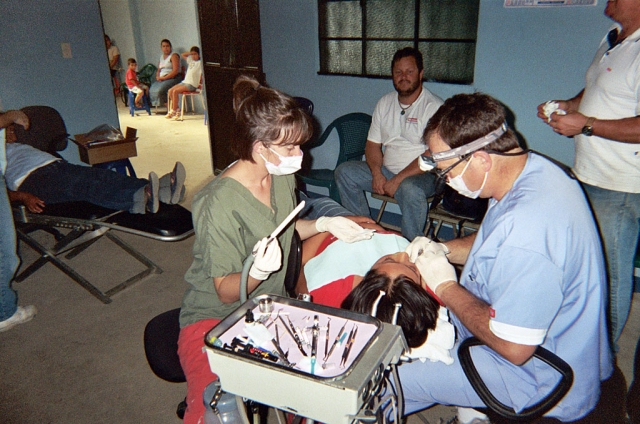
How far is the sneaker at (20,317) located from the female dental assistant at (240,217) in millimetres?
1752

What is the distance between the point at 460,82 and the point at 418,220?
1.11 m

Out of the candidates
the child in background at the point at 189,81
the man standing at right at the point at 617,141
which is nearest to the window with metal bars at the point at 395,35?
the man standing at right at the point at 617,141

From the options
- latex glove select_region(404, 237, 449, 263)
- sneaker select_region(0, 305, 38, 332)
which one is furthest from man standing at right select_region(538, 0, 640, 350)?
sneaker select_region(0, 305, 38, 332)

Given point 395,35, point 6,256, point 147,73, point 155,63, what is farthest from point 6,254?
point 155,63

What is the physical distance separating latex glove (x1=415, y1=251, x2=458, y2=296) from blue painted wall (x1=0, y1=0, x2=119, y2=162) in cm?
447

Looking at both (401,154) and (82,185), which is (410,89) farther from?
(82,185)

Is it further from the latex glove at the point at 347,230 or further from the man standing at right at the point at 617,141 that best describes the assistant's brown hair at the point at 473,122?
the man standing at right at the point at 617,141

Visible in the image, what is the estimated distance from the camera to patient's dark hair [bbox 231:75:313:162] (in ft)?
4.69

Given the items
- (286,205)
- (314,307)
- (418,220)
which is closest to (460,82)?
(418,220)

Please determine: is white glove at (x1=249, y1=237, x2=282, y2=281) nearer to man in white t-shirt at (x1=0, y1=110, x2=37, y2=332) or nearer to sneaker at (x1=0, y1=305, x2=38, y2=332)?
man in white t-shirt at (x1=0, y1=110, x2=37, y2=332)

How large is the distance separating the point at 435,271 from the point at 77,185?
2543 mm

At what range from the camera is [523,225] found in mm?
1143

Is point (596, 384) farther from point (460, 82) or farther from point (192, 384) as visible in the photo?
point (460, 82)

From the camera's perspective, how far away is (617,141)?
6.52 ft
